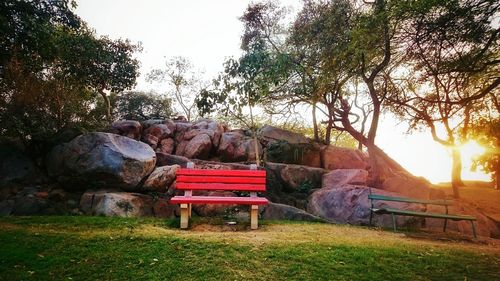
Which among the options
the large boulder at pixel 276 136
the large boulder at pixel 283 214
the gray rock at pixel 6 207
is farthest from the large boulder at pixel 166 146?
the large boulder at pixel 283 214

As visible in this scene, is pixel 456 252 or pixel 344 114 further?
pixel 344 114

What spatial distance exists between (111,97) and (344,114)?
17434mm

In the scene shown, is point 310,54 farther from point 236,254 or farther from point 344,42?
point 236,254

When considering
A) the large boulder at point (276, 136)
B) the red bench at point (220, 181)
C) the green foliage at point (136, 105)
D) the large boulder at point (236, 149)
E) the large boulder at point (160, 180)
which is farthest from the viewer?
the green foliage at point (136, 105)

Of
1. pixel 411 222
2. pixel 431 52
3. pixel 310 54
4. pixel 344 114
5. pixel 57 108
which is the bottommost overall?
pixel 411 222

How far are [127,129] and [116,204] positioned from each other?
7.48m

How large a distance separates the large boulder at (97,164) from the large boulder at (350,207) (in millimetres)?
6197

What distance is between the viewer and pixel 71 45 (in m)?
14.9

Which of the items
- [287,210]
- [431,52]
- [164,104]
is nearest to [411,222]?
[287,210]

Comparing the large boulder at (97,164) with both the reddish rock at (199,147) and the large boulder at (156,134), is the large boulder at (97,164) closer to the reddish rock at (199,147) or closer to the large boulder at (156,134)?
the reddish rock at (199,147)

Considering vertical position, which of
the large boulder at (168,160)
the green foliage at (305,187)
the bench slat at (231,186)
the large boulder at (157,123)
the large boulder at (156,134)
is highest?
the large boulder at (157,123)

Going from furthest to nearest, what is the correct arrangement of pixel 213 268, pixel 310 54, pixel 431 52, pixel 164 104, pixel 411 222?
1. pixel 164 104
2. pixel 310 54
3. pixel 431 52
4. pixel 411 222
5. pixel 213 268

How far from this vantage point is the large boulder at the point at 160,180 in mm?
10242

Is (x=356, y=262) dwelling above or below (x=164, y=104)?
below
